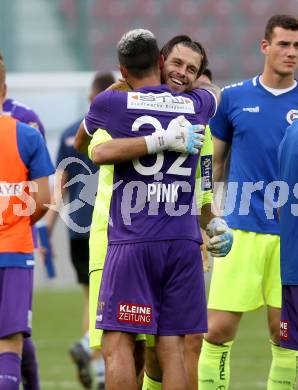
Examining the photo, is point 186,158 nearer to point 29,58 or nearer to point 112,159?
→ point 112,159

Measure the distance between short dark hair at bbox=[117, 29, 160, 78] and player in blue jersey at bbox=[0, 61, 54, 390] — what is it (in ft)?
3.34

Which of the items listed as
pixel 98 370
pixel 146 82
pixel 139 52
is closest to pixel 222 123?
pixel 146 82

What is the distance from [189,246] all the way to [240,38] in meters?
11.7

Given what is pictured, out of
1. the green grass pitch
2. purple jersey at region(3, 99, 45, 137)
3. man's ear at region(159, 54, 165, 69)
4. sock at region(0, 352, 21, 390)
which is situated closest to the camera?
man's ear at region(159, 54, 165, 69)

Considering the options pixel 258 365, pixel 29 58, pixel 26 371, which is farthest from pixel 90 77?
pixel 26 371

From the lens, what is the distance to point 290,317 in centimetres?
573

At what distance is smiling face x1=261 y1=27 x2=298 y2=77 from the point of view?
6.93 meters

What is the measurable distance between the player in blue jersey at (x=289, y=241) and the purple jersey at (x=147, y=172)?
18.3 inches

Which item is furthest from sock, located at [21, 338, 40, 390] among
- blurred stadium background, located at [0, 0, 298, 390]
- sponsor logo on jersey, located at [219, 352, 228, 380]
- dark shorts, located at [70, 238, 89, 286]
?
Result: blurred stadium background, located at [0, 0, 298, 390]

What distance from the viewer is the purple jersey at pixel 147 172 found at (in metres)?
5.39

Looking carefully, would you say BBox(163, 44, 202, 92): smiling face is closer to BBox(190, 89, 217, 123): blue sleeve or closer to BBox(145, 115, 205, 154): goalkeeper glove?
BBox(190, 89, 217, 123): blue sleeve

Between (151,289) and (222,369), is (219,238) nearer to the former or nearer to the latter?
(151,289)

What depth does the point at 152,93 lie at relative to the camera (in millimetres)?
5414

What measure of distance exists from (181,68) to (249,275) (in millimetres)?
1668
